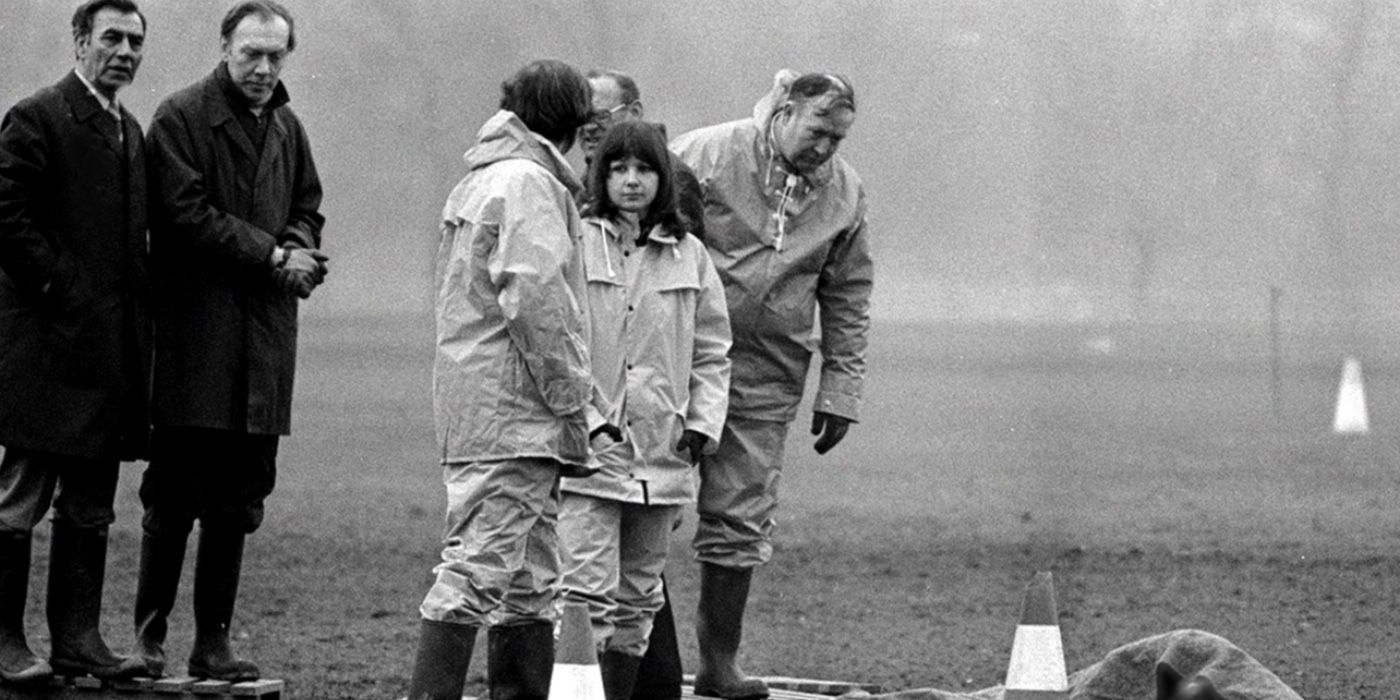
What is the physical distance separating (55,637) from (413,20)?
165 ft

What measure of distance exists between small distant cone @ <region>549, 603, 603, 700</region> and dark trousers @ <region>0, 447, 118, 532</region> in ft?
5.64

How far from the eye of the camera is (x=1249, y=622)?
33.0ft

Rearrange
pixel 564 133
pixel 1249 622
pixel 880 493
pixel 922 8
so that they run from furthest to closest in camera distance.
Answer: pixel 922 8 → pixel 880 493 → pixel 1249 622 → pixel 564 133

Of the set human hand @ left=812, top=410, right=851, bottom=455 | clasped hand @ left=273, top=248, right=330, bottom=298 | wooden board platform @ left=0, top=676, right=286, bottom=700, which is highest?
clasped hand @ left=273, top=248, right=330, bottom=298

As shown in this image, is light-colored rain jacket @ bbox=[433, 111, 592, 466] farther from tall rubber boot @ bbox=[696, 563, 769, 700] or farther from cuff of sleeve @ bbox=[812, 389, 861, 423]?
cuff of sleeve @ bbox=[812, 389, 861, 423]

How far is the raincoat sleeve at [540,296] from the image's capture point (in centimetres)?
618

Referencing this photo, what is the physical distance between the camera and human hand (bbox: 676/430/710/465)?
6.93 meters

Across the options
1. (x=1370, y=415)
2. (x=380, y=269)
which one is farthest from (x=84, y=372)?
(x=380, y=269)

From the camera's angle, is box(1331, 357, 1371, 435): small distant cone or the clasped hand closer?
the clasped hand

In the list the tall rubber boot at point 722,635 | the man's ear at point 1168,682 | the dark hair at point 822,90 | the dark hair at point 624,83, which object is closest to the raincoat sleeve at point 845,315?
the dark hair at point 822,90

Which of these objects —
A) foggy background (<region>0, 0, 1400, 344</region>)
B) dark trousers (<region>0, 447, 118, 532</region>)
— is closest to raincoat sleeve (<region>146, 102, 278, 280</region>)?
dark trousers (<region>0, 447, 118, 532</region>)

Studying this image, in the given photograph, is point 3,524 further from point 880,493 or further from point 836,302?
point 880,493

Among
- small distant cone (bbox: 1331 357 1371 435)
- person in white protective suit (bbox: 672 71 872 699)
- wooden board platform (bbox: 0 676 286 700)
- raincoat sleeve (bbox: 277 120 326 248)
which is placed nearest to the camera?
wooden board platform (bbox: 0 676 286 700)

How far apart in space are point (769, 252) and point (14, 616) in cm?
238
